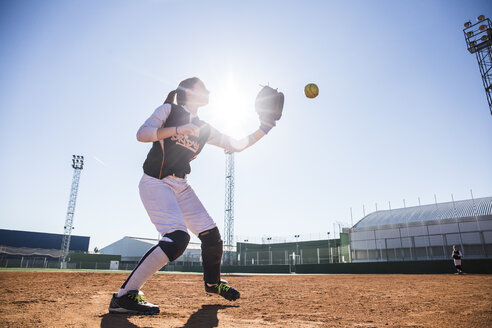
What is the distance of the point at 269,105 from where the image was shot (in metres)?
3.89

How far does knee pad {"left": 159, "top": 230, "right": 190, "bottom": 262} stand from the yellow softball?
4.28 m

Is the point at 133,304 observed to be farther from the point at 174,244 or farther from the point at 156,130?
the point at 156,130

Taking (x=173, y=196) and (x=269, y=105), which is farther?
(x=269, y=105)

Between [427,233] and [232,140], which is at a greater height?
[427,233]

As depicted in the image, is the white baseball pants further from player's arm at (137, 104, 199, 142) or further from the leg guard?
player's arm at (137, 104, 199, 142)

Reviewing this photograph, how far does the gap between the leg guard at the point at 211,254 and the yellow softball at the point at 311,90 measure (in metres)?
3.85

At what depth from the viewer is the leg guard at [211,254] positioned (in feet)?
10.4

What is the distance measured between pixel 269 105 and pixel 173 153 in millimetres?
1511

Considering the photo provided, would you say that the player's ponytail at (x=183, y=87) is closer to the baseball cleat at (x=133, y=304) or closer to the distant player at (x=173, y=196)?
the distant player at (x=173, y=196)

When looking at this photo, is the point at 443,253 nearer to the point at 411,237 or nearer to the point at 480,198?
the point at 411,237

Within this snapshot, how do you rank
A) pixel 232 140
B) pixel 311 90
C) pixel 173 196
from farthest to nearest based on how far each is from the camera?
pixel 311 90, pixel 232 140, pixel 173 196

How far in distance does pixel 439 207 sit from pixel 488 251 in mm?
7534

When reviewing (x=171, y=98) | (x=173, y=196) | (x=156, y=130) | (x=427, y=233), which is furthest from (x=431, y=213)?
(x=156, y=130)

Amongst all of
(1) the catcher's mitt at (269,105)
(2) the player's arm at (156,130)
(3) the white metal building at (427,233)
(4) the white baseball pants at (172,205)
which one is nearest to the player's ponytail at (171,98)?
(2) the player's arm at (156,130)
